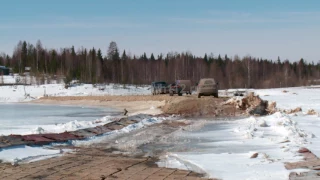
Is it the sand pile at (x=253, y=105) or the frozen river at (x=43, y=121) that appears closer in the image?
the frozen river at (x=43, y=121)

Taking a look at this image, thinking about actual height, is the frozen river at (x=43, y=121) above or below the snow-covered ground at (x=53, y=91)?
below

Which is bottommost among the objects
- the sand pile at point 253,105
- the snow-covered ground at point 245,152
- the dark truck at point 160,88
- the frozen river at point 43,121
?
the frozen river at point 43,121

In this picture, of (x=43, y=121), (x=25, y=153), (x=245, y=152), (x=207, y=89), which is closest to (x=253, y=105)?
(x=207, y=89)

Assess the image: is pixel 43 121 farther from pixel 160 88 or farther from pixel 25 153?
pixel 160 88

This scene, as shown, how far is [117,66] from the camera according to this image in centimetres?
10312

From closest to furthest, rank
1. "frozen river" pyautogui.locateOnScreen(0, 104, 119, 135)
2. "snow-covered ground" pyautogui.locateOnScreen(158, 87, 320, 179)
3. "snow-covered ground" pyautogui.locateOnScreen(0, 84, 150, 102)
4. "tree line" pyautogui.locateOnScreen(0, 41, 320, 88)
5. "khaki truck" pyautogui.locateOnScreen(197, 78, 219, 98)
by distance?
"snow-covered ground" pyautogui.locateOnScreen(158, 87, 320, 179), "frozen river" pyautogui.locateOnScreen(0, 104, 119, 135), "khaki truck" pyautogui.locateOnScreen(197, 78, 219, 98), "snow-covered ground" pyautogui.locateOnScreen(0, 84, 150, 102), "tree line" pyautogui.locateOnScreen(0, 41, 320, 88)

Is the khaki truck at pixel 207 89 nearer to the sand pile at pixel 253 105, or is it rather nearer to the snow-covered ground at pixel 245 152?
the sand pile at pixel 253 105

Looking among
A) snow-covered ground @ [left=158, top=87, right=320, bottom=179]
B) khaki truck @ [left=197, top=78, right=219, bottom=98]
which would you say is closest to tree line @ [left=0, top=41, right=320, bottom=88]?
khaki truck @ [left=197, top=78, right=219, bottom=98]

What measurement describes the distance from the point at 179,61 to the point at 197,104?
8365 cm

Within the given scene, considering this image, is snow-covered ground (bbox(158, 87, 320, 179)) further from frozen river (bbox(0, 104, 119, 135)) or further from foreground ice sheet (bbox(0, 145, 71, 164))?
frozen river (bbox(0, 104, 119, 135))

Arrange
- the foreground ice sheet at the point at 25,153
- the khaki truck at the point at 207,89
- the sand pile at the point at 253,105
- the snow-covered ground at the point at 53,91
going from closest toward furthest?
1. the foreground ice sheet at the point at 25,153
2. the sand pile at the point at 253,105
3. the khaki truck at the point at 207,89
4. the snow-covered ground at the point at 53,91

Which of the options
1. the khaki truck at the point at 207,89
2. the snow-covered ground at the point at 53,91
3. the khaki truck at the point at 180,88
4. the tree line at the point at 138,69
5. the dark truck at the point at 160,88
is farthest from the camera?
the tree line at the point at 138,69

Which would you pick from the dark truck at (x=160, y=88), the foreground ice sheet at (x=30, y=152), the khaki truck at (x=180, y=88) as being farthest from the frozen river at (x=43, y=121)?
the dark truck at (x=160, y=88)

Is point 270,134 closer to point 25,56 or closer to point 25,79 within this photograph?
point 25,79
